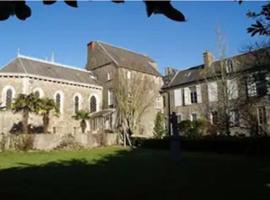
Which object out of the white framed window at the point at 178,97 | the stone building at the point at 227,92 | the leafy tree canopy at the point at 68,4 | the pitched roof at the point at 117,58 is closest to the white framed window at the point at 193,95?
the stone building at the point at 227,92

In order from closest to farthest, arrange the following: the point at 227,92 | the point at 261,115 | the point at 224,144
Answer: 1. the point at 224,144
2. the point at 227,92
3. the point at 261,115

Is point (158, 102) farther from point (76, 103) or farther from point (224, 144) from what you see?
point (224, 144)

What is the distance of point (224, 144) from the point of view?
965 inches

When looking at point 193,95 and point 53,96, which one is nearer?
point 53,96

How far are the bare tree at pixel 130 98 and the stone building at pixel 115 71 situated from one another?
0.66 m

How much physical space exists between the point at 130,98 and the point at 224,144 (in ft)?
50.6

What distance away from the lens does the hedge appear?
22.1 m

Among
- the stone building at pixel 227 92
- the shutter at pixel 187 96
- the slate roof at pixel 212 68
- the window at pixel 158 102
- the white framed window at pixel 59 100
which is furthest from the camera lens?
the window at pixel 158 102

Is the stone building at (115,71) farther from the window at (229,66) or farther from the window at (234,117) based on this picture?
the window at (234,117)

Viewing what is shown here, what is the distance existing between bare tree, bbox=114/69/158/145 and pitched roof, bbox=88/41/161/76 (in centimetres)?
299

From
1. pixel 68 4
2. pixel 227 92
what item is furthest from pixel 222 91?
pixel 68 4

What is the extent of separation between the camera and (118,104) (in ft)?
126

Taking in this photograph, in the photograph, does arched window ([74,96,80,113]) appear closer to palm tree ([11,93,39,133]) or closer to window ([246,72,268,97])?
palm tree ([11,93,39,133])

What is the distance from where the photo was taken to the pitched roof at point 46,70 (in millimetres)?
37181
